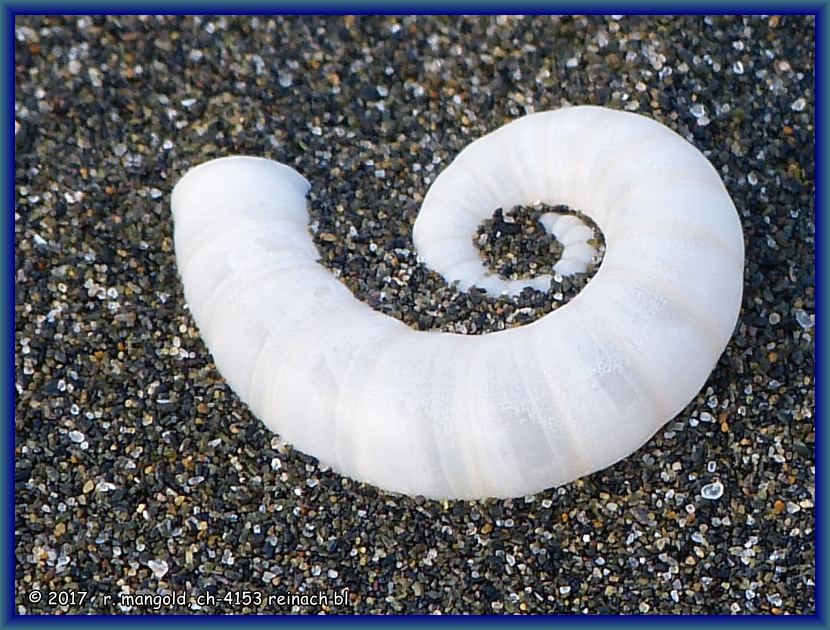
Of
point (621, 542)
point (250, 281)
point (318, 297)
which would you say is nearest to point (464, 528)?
point (621, 542)

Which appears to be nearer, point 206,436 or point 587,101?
point 206,436

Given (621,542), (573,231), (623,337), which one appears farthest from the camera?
(573,231)

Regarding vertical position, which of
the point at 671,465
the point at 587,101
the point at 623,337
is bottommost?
the point at 671,465

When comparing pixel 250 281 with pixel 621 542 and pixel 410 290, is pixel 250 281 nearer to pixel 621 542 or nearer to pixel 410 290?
pixel 410 290

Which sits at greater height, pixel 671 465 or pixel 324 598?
pixel 671 465

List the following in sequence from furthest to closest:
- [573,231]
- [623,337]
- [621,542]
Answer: [573,231] → [621,542] → [623,337]

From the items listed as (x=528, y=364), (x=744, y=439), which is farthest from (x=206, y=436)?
(x=744, y=439)

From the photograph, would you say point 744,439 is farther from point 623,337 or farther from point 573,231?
point 573,231
